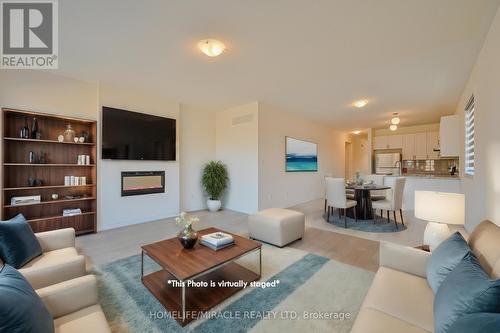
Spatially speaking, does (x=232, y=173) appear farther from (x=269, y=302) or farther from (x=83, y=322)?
(x=83, y=322)

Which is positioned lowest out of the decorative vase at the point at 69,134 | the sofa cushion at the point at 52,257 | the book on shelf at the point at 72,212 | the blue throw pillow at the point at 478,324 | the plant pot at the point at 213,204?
the plant pot at the point at 213,204

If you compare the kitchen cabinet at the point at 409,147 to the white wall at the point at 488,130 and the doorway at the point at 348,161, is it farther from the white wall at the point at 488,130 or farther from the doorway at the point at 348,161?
the white wall at the point at 488,130

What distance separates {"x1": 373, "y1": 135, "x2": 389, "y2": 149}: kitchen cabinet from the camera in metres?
7.74

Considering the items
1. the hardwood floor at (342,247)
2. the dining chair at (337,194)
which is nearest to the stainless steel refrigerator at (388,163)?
the dining chair at (337,194)

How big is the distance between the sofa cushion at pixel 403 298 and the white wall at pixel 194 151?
14.8ft

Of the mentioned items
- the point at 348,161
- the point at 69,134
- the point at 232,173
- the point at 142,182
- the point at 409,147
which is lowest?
the point at 142,182

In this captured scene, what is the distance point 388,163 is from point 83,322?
347 inches

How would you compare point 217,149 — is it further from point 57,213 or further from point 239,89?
point 57,213

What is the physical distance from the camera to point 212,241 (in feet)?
6.95

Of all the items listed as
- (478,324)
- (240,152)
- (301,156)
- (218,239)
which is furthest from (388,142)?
(478,324)

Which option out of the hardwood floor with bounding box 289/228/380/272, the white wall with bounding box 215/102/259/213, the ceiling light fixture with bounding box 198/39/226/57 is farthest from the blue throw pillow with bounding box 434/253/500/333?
the white wall with bounding box 215/102/259/213

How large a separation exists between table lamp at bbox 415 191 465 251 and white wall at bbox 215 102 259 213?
336cm

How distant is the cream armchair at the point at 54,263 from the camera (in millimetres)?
1459

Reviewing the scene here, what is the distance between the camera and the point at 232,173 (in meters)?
5.57
